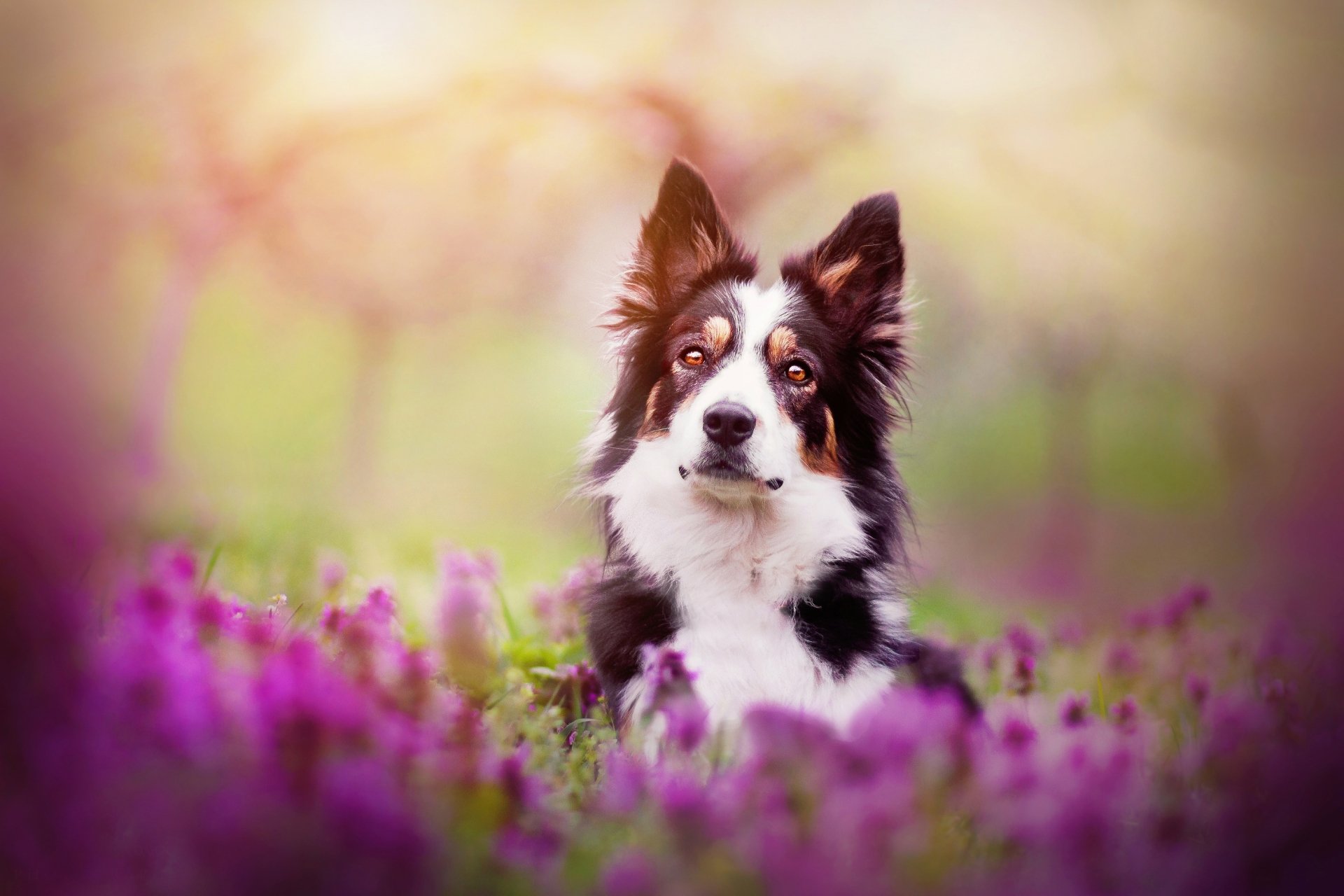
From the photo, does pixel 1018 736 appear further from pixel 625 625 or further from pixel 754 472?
pixel 625 625

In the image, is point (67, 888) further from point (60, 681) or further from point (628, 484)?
point (628, 484)

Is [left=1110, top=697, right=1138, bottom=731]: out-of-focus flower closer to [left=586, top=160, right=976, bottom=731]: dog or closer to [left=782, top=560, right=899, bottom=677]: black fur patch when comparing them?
[left=586, top=160, right=976, bottom=731]: dog

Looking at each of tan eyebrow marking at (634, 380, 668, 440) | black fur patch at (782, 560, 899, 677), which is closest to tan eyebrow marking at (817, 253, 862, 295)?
tan eyebrow marking at (634, 380, 668, 440)

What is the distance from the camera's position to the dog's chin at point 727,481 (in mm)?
2613

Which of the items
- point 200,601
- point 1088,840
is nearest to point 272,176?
point 200,601

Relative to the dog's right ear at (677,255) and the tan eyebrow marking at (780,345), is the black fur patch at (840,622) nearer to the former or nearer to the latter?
the tan eyebrow marking at (780,345)

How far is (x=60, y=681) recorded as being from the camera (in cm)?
145

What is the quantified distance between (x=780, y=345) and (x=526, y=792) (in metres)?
1.59

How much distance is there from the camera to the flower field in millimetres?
1360

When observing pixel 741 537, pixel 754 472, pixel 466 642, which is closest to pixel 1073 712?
pixel 741 537

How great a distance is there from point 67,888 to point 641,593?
1604 millimetres

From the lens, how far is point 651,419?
3.01 metres

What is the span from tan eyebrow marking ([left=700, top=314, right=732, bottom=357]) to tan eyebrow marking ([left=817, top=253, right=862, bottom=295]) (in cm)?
41

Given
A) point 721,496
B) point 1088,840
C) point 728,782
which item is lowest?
point 728,782
